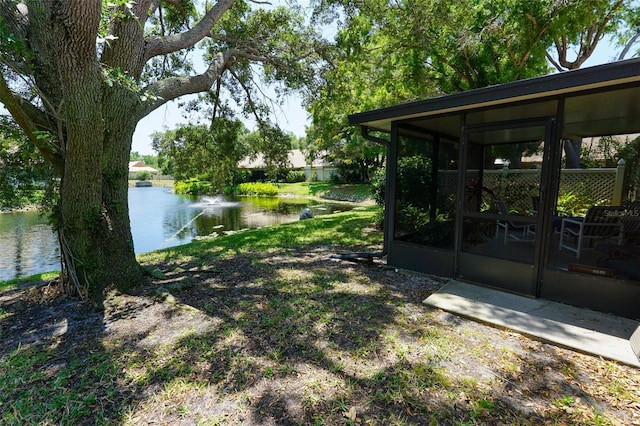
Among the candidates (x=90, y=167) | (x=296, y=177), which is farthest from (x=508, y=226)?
(x=296, y=177)

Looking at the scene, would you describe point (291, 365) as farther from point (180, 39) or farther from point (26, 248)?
point (26, 248)

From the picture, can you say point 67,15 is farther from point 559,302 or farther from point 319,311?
point 559,302

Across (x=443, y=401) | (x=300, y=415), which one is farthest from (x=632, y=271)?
(x=300, y=415)

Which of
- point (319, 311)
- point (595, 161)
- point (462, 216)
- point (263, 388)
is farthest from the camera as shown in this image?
point (595, 161)

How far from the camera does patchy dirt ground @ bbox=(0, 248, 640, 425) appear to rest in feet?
6.41

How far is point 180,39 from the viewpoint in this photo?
4617 millimetres

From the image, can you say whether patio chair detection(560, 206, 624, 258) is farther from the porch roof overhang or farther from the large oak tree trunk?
the large oak tree trunk

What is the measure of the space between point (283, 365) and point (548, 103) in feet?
A: 12.5

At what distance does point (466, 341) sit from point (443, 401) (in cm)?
87

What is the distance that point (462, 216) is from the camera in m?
4.09

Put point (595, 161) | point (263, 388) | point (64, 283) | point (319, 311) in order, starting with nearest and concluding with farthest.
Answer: point (263, 388), point (319, 311), point (64, 283), point (595, 161)

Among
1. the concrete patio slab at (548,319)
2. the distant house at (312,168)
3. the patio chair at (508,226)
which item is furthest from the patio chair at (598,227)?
the distant house at (312,168)

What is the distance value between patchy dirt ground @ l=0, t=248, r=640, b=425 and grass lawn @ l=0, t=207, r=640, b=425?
0.01m

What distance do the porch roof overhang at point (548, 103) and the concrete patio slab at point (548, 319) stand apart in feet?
7.07
